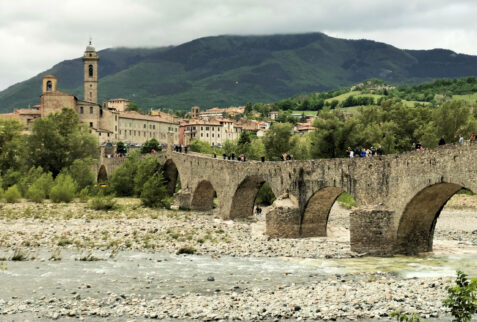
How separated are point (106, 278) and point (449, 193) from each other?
14716 mm

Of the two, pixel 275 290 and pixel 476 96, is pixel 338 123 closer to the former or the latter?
pixel 275 290

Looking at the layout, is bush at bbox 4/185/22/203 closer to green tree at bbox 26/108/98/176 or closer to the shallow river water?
green tree at bbox 26/108/98/176

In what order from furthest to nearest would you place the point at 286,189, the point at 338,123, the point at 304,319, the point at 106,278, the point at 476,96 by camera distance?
1. the point at 476,96
2. the point at 338,123
3. the point at 286,189
4. the point at 106,278
5. the point at 304,319

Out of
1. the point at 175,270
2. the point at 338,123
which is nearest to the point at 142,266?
the point at 175,270

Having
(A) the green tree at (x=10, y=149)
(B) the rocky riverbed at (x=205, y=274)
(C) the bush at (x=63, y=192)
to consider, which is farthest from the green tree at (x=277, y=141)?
(B) the rocky riverbed at (x=205, y=274)

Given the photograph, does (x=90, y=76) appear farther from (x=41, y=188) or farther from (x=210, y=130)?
(x=41, y=188)

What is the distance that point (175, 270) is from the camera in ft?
77.9

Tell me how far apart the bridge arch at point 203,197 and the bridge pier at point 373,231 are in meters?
27.6

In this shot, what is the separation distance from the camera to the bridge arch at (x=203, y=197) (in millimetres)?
53500

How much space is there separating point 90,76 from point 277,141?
208 ft

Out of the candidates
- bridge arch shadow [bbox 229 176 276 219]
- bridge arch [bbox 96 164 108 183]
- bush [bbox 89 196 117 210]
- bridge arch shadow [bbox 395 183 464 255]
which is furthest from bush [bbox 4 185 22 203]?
bridge arch shadow [bbox 395 183 464 255]

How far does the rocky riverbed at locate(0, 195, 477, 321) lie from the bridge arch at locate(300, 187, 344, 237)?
1016 millimetres

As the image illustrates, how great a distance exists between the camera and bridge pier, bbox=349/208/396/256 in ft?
85.3

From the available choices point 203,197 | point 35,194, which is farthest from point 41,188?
point 203,197
